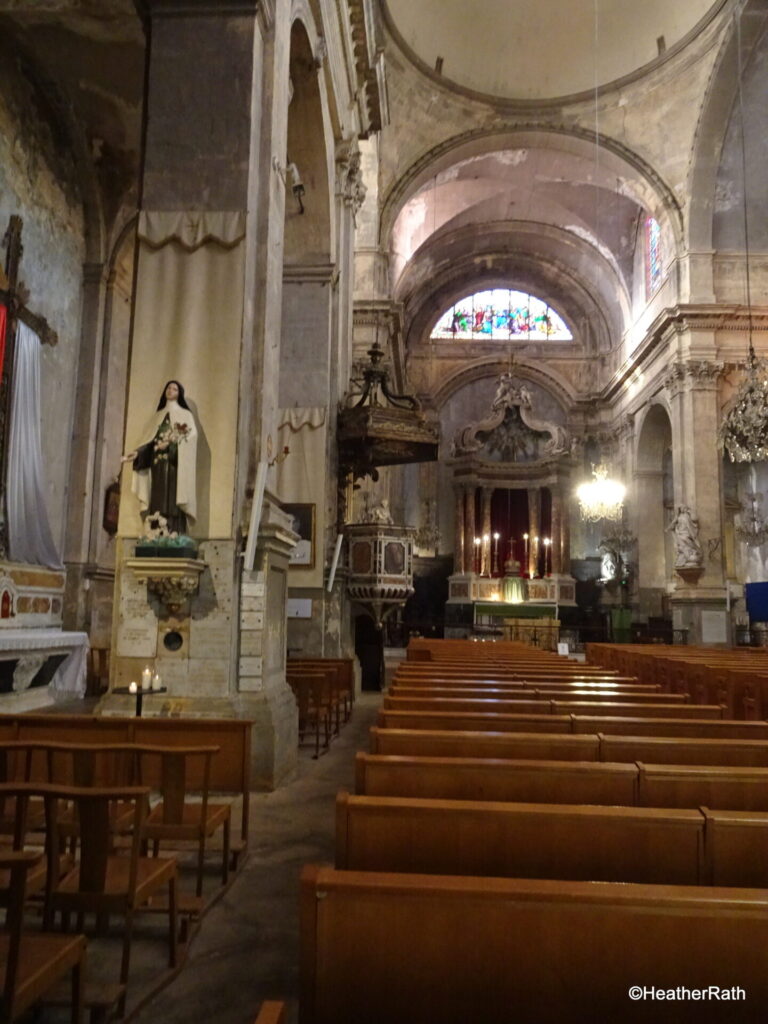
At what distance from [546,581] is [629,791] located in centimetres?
1881

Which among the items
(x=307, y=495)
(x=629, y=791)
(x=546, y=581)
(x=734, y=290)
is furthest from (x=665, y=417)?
(x=629, y=791)

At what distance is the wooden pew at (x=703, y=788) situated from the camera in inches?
91.5

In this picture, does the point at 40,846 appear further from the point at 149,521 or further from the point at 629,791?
the point at 629,791

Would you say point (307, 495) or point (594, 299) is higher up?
point (594, 299)

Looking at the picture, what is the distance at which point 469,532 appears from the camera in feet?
71.1

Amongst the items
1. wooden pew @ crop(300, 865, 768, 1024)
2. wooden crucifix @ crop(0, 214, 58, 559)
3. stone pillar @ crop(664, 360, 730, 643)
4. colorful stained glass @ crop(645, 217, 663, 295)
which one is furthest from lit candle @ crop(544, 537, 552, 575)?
wooden pew @ crop(300, 865, 768, 1024)

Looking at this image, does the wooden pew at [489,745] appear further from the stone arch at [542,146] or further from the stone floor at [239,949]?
the stone arch at [542,146]

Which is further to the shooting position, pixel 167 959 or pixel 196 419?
pixel 196 419

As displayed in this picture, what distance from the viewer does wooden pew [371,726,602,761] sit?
9.48 feet

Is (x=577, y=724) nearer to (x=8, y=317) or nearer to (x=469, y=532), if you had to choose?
A: (x=8, y=317)

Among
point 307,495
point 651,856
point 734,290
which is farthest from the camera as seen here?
point 734,290

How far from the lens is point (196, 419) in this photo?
4832 millimetres

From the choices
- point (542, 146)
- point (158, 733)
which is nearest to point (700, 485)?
point (542, 146)

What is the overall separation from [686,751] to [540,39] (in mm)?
→ 17133
